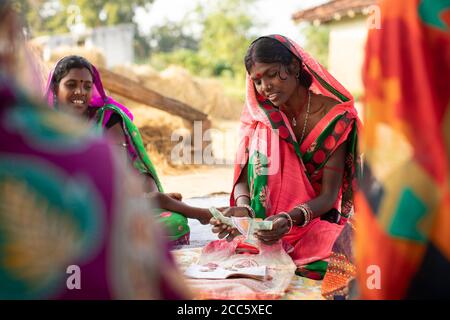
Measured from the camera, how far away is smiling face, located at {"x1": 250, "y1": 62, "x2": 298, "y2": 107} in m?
3.27

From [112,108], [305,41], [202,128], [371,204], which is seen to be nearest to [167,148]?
[202,128]

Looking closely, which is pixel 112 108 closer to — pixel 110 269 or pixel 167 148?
pixel 110 269

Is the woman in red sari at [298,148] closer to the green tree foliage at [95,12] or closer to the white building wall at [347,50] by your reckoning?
the white building wall at [347,50]

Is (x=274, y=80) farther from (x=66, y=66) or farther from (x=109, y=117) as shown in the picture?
(x=66, y=66)

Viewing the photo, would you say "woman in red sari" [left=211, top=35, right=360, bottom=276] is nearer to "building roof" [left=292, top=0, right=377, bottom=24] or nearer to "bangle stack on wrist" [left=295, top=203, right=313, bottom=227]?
"bangle stack on wrist" [left=295, top=203, right=313, bottom=227]

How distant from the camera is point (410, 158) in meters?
1.37

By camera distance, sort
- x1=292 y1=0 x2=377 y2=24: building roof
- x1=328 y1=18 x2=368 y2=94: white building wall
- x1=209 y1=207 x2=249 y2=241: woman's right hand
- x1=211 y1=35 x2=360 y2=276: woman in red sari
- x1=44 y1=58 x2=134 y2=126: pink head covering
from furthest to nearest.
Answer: x1=328 y1=18 x2=368 y2=94: white building wall
x1=292 y1=0 x2=377 y2=24: building roof
x1=44 y1=58 x2=134 y2=126: pink head covering
x1=211 y1=35 x2=360 y2=276: woman in red sari
x1=209 y1=207 x2=249 y2=241: woman's right hand

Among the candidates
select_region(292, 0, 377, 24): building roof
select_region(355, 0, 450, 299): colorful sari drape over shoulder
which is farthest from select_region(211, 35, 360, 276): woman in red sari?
select_region(292, 0, 377, 24): building roof

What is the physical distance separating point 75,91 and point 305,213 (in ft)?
5.59

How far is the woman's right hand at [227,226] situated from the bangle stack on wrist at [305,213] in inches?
13.8

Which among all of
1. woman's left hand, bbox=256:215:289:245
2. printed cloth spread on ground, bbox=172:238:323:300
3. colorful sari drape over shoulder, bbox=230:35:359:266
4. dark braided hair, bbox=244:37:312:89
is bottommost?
printed cloth spread on ground, bbox=172:238:323:300

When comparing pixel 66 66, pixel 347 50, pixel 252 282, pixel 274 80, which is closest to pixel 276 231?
pixel 252 282

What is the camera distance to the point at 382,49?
1399mm

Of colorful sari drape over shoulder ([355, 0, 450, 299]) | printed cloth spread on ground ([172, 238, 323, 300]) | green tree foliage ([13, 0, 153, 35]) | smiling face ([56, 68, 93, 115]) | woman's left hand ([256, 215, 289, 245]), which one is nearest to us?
colorful sari drape over shoulder ([355, 0, 450, 299])
